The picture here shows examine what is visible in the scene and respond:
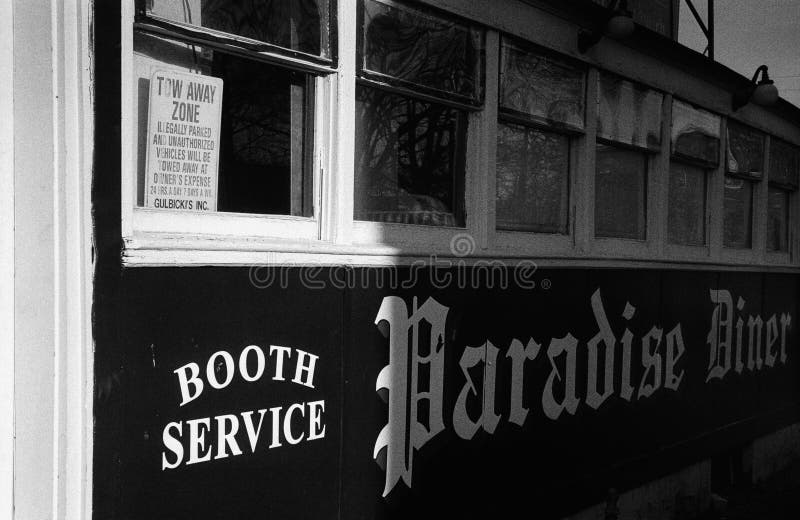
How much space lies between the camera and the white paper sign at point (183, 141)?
241 cm

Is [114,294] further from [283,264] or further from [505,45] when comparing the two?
[505,45]

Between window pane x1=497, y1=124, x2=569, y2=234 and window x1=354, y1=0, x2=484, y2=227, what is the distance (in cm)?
30

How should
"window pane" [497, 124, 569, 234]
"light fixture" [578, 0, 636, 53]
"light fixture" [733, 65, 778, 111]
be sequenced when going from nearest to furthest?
"window pane" [497, 124, 569, 234] → "light fixture" [578, 0, 636, 53] → "light fixture" [733, 65, 778, 111]

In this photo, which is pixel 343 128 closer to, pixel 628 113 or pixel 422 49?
pixel 422 49

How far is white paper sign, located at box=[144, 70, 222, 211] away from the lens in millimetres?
2414

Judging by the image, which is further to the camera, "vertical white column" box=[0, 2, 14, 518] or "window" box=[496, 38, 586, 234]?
"window" box=[496, 38, 586, 234]

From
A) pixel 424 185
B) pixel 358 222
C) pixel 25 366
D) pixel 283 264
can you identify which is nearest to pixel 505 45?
pixel 424 185

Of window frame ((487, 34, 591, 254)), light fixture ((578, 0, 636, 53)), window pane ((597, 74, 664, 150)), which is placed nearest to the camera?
window frame ((487, 34, 591, 254))

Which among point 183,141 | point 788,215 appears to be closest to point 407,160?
point 183,141

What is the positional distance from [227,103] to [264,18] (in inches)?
11.9

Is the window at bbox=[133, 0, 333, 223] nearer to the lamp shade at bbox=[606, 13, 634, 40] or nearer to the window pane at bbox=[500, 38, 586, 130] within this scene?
the window pane at bbox=[500, 38, 586, 130]

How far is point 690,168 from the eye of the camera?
5.43m

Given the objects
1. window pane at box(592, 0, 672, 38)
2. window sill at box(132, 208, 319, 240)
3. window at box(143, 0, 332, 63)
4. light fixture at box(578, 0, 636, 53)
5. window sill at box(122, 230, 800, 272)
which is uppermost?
window pane at box(592, 0, 672, 38)

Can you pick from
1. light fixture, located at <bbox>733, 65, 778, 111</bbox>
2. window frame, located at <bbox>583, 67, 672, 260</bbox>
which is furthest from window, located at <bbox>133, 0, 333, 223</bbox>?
light fixture, located at <bbox>733, 65, 778, 111</bbox>
